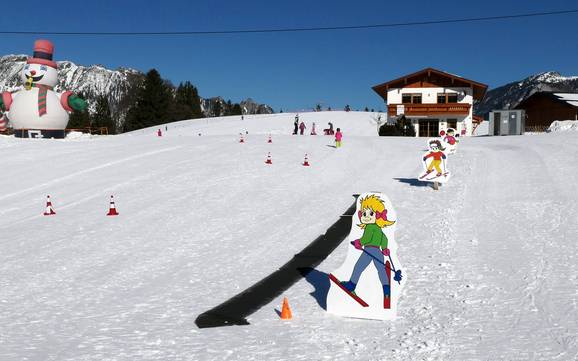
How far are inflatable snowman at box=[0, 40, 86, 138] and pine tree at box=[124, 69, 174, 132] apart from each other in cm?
5607

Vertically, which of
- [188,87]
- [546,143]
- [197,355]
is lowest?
[197,355]

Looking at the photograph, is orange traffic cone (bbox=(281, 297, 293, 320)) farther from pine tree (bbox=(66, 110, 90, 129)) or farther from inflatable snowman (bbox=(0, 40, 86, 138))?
pine tree (bbox=(66, 110, 90, 129))

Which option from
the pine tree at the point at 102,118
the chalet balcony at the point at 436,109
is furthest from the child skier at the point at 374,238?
the pine tree at the point at 102,118

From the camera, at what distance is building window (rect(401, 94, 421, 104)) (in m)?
54.9

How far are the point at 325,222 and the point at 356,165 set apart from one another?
32.0 feet

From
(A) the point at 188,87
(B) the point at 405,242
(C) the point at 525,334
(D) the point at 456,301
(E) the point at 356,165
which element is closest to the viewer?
(C) the point at 525,334

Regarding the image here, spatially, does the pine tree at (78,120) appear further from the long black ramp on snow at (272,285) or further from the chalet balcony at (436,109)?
the long black ramp on snow at (272,285)

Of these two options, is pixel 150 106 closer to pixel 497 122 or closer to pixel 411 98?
pixel 411 98

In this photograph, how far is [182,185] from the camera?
757 inches

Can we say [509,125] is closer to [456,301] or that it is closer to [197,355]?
[456,301]

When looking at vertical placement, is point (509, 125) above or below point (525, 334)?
above

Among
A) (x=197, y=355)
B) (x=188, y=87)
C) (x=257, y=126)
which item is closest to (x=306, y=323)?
(x=197, y=355)

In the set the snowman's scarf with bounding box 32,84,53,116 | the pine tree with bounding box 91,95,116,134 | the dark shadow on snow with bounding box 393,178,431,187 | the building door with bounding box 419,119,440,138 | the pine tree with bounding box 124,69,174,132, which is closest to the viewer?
the dark shadow on snow with bounding box 393,178,431,187

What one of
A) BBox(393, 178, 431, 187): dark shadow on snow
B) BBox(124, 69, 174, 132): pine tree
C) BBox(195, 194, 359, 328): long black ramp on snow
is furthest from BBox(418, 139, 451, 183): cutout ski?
BBox(124, 69, 174, 132): pine tree
